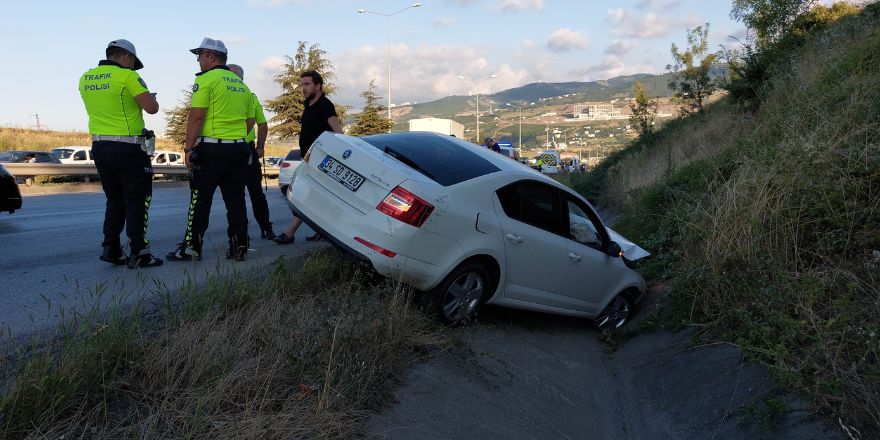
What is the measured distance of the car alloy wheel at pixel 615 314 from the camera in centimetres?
727

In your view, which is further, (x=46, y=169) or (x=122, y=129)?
(x=46, y=169)

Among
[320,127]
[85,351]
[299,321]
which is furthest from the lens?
[320,127]

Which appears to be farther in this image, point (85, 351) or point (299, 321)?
point (299, 321)

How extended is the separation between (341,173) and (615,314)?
340cm

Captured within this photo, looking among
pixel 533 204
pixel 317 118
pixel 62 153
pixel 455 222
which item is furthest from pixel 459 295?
pixel 62 153

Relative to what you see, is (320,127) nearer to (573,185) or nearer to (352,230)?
(352,230)

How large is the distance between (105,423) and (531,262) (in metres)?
3.84

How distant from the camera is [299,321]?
420 centimetres

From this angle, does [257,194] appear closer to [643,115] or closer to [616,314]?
[616,314]

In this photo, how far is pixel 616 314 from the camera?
739cm

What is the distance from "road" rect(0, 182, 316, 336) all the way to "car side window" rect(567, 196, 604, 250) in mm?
2773

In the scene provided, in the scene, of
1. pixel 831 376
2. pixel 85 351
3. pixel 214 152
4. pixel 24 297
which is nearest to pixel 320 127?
pixel 214 152

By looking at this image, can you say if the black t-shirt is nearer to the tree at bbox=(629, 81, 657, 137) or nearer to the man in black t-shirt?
the man in black t-shirt

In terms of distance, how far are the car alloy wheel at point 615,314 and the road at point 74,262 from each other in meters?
3.19
